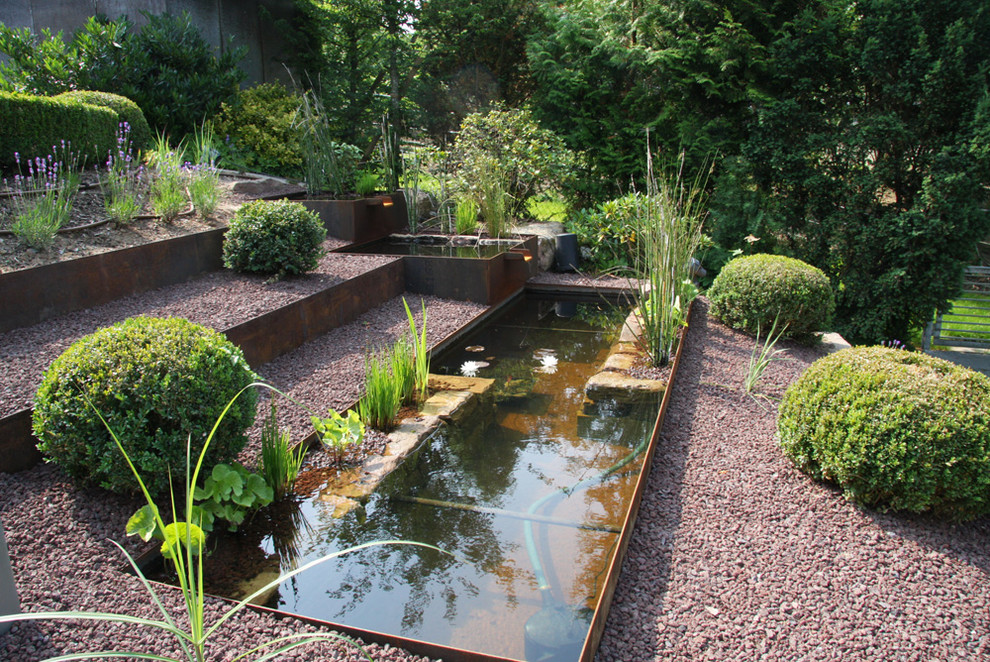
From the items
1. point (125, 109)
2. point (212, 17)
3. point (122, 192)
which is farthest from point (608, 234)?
point (212, 17)

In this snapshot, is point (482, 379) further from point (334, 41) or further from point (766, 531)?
point (334, 41)

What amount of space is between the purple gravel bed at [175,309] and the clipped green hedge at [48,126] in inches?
72.3

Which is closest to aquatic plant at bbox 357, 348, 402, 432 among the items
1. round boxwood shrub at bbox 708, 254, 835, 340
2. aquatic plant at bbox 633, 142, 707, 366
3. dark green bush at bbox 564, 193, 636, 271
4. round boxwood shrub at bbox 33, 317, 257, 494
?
round boxwood shrub at bbox 33, 317, 257, 494

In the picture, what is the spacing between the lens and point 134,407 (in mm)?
2449

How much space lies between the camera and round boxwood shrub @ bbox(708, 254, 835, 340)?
461 cm

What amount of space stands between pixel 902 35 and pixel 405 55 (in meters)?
7.02

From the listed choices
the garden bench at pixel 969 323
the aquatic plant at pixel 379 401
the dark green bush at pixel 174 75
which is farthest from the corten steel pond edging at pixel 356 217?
the garden bench at pixel 969 323

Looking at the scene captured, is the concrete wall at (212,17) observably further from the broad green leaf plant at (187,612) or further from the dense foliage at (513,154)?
the broad green leaf plant at (187,612)

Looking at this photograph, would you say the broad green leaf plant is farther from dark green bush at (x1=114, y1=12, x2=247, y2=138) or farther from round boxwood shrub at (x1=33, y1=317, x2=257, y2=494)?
dark green bush at (x1=114, y1=12, x2=247, y2=138)

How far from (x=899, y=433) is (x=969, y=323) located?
18.6ft

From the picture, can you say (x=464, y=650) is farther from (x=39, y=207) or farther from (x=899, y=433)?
(x=39, y=207)

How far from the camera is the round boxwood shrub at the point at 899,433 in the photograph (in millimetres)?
2477

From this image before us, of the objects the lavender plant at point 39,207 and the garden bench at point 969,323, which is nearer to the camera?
the lavender plant at point 39,207

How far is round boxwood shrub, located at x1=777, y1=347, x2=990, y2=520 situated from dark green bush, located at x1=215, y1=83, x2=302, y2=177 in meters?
6.80
